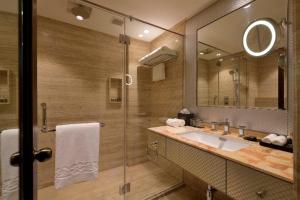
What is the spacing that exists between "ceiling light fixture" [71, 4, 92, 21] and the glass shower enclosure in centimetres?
2

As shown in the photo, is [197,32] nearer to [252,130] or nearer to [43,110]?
[252,130]

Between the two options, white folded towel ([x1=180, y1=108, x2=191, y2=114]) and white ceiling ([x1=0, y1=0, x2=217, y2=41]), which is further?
white folded towel ([x1=180, y1=108, x2=191, y2=114])

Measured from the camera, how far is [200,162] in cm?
118

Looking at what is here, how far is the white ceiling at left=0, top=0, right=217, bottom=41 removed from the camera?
171 cm

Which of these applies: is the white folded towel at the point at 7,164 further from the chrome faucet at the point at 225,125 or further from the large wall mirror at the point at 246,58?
the large wall mirror at the point at 246,58

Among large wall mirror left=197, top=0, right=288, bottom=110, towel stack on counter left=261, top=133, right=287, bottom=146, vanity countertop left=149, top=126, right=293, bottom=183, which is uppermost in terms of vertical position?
large wall mirror left=197, top=0, right=288, bottom=110

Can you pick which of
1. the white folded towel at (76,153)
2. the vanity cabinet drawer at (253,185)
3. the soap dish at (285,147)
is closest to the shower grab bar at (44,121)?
the white folded towel at (76,153)

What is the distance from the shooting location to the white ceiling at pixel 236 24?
131 centimetres

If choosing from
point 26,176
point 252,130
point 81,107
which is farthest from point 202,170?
point 81,107

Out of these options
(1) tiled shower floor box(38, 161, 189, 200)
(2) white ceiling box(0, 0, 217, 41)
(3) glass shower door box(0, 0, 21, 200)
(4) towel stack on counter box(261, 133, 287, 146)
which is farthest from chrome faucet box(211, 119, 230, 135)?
(3) glass shower door box(0, 0, 21, 200)

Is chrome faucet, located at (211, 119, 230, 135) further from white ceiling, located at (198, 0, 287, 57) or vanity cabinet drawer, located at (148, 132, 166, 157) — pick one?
white ceiling, located at (198, 0, 287, 57)

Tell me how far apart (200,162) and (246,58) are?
112cm

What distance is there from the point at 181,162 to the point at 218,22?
62.6 inches

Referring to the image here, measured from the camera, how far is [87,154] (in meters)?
1.61
